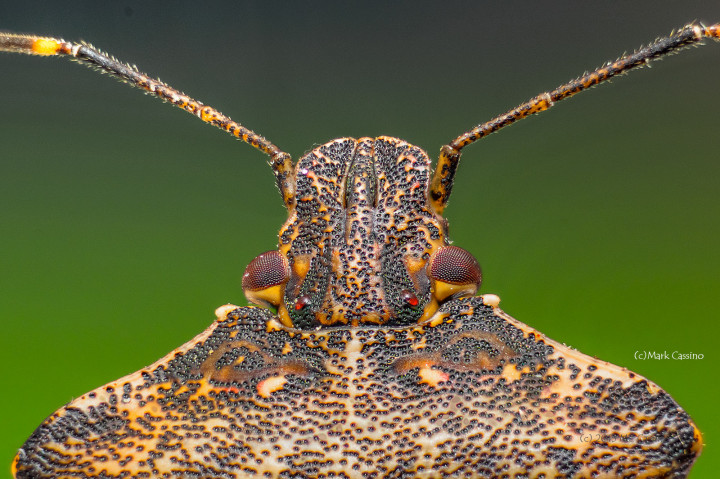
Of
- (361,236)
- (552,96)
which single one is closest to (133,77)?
(361,236)

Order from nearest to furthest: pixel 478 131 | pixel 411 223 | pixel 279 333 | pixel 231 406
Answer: pixel 231 406 < pixel 279 333 < pixel 411 223 < pixel 478 131

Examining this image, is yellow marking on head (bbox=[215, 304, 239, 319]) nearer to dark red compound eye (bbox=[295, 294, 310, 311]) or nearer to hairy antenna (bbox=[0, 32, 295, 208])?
dark red compound eye (bbox=[295, 294, 310, 311])

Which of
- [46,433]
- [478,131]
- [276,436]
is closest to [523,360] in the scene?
[276,436]

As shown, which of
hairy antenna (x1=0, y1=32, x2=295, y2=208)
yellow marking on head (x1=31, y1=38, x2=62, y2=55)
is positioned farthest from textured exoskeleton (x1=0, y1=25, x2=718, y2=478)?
yellow marking on head (x1=31, y1=38, x2=62, y2=55)

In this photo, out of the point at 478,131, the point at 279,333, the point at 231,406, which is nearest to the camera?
the point at 231,406

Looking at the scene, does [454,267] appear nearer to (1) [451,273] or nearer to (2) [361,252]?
(1) [451,273]

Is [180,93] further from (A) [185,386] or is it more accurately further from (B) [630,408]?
(B) [630,408]

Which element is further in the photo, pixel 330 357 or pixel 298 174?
pixel 298 174
